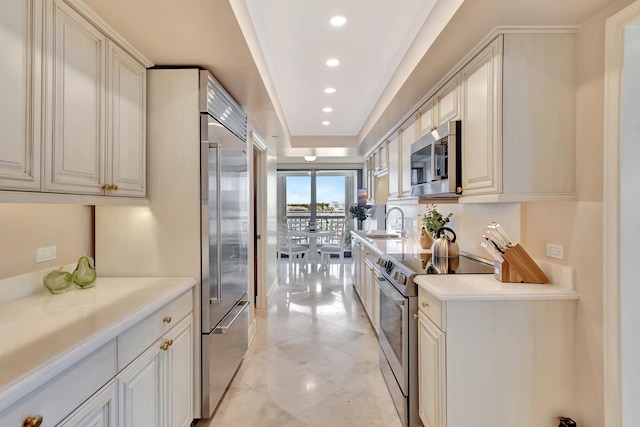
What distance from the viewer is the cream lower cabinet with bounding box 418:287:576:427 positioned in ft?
5.26

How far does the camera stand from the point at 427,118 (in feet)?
8.68

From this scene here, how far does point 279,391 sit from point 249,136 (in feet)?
7.83

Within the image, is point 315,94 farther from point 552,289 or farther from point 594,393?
point 594,393

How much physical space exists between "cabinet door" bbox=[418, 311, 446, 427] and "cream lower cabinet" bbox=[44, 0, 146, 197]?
1830 mm

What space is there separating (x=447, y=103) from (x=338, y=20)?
2.99ft

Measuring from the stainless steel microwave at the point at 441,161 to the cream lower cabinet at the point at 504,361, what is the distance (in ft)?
2.60

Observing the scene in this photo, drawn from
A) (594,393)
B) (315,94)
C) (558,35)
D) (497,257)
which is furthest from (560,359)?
(315,94)

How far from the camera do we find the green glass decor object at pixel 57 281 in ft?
5.26

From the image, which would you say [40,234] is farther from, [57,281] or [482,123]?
[482,123]

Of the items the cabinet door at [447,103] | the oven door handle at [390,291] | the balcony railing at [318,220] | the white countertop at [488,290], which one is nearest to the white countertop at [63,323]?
the oven door handle at [390,291]

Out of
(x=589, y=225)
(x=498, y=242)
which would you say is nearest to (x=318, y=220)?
(x=498, y=242)

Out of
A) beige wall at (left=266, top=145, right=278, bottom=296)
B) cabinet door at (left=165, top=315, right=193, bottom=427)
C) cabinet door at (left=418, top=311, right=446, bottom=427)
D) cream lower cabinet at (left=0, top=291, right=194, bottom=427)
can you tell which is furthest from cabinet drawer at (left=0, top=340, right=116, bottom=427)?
beige wall at (left=266, top=145, right=278, bottom=296)

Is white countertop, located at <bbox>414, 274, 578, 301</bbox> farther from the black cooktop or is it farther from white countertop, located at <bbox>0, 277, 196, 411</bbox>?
white countertop, located at <bbox>0, 277, 196, 411</bbox>

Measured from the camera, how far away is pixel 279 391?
7.88 feet
